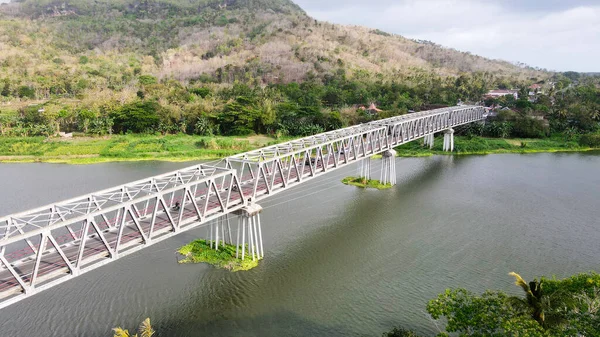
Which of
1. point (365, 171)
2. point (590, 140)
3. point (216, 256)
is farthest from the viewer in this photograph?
point (590, 140)

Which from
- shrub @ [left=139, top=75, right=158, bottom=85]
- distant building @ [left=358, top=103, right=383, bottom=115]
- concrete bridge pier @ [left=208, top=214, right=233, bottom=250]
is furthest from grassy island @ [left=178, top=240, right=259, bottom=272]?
shrub @ [left=139, top=75, right=158, bottom=85]

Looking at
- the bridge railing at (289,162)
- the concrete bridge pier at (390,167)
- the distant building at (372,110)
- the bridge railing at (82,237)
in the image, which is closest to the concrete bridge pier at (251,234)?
the bridge railing at (82,237)

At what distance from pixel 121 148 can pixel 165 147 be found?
7.52m

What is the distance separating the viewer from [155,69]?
128 m

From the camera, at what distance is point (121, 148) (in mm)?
65438

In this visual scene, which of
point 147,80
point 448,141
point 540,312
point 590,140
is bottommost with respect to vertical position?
point 590,140

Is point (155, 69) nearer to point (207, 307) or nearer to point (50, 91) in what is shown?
point (50, 91)

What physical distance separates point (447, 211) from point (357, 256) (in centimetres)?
1324

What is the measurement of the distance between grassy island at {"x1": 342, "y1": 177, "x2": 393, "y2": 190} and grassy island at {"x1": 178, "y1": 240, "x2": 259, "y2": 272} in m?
21.2

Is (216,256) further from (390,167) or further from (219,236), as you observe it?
(390,167)

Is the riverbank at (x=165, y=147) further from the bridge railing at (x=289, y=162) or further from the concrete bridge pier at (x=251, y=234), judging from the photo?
the concrete bridge pier at (x=251, y=234)

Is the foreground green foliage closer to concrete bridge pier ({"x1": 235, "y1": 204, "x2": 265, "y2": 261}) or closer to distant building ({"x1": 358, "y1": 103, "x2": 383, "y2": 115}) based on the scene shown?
concrete bridge pier ({"x1": 235, "y1": 204, "x2": 265, "y2": 261})

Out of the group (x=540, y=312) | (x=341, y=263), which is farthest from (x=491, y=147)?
(x=540, y=312)

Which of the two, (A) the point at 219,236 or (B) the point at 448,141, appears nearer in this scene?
(A) the point at 219,236
